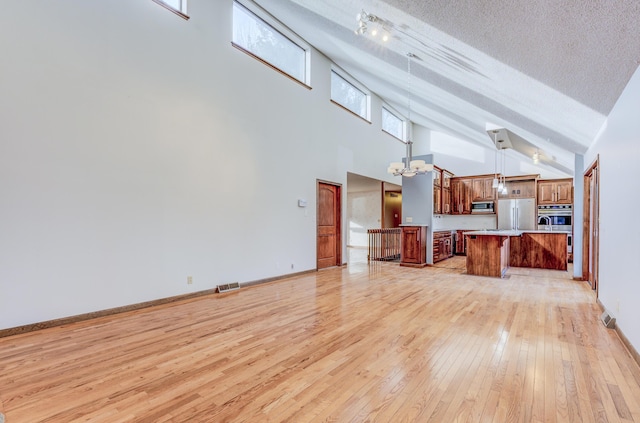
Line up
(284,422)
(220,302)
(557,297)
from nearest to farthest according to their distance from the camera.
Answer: (284,422) < (220,302) < (557,297)

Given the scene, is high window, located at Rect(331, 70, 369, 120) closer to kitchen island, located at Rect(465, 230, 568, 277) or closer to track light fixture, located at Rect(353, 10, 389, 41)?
track light fixture, located at Rect(353, 10, 389, 41)

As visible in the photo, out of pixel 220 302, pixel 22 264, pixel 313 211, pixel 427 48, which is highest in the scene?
pixel 427 48

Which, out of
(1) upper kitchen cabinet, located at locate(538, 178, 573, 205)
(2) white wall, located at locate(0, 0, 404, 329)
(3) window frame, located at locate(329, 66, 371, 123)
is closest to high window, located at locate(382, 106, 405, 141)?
(3) window frame, located at locate(329, 66, 371, 123)

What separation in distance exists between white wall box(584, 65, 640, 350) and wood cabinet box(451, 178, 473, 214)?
6407 millimetres

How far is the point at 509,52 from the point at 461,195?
8300 mm

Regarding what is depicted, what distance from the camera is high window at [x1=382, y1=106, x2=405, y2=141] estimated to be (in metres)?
10.0

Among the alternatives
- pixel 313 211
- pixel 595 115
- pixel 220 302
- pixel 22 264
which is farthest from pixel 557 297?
pixel 22 264

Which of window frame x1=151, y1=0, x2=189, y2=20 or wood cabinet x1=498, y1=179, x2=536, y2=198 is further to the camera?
wood cabinet x1=498, y1=179, x2=536, y2=198

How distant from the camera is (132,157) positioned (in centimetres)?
391

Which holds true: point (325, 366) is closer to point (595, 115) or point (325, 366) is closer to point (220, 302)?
point (220, 302)

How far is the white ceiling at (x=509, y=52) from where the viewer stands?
1953 millimetres

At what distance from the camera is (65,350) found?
2707 mm

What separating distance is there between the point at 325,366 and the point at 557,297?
4.09 metres

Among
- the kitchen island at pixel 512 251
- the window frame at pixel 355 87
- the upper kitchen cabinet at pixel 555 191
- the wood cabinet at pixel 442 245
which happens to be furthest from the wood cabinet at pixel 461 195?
the window frame at pixel 355 87
